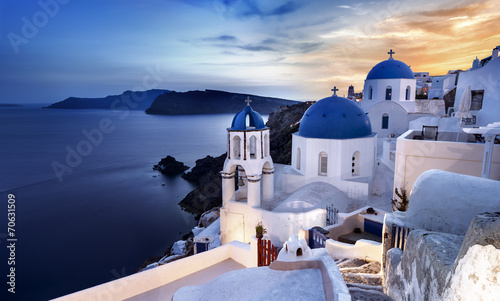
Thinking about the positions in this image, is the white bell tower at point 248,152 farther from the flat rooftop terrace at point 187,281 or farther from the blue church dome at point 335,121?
the flat rooftop terrace at point 187,281

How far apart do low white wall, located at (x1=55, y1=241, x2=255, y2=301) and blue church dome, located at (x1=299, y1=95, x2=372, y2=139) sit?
8.27m

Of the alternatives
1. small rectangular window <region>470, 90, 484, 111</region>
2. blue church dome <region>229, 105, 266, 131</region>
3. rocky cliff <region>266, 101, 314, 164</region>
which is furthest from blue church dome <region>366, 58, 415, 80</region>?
rocky cliff <region>266, 101, 314, 164</region>

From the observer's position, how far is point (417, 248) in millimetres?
3863

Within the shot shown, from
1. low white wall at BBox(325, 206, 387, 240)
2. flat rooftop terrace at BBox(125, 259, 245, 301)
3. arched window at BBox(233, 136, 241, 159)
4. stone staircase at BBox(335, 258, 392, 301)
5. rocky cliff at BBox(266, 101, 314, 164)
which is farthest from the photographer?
rocky cliff at BBox(266, 101, 314, 164)

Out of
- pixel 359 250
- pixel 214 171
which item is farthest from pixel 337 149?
pixel 214 171

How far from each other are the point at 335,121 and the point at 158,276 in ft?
35.8

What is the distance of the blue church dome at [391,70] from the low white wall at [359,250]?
1706 cm

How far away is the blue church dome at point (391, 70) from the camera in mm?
21469

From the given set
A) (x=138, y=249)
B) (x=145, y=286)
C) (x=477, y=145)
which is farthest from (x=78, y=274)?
(x=477, y=145)

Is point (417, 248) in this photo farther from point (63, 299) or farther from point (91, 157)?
point (91, 157)

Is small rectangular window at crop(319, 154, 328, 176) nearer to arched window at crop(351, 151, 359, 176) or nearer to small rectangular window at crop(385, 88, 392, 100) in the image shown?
arched window at crop(351, 151, 359, 176)

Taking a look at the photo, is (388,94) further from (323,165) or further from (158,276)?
(158,276)

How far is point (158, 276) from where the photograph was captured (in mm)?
6590

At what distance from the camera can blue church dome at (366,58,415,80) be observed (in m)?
21.5
